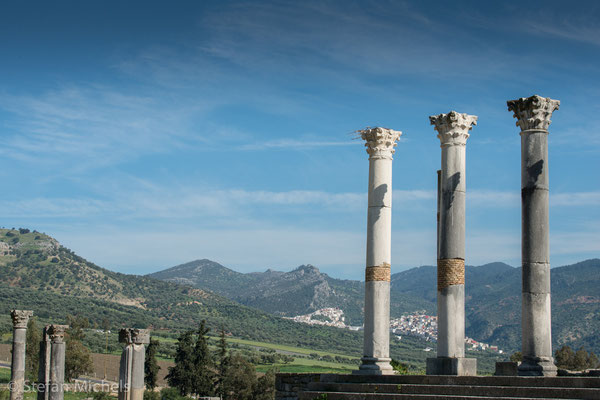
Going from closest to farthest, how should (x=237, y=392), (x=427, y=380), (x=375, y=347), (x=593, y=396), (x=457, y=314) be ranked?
(x=593, y=396)
(x=427, y=380)
(x=457, y=314)
(x=375, y=347)
(x=237, y=392)

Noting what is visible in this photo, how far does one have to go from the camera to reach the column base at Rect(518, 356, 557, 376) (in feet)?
76.2

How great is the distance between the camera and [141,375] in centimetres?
3134

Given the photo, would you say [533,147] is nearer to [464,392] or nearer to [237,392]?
[464,392]

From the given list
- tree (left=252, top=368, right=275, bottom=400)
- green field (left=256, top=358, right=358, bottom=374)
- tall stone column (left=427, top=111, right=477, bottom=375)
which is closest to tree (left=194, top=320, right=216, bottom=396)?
tree (left=252, top=368, right=275, bottom=400)

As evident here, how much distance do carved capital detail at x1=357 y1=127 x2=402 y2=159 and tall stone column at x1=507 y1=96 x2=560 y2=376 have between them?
5683 millimetres

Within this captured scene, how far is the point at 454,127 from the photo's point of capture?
26766mm

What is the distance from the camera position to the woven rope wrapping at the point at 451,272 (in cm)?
2598

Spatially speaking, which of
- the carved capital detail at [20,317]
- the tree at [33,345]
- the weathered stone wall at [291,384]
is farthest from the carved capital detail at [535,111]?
the tree at [33,345]

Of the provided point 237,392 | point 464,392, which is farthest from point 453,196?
point 237,392

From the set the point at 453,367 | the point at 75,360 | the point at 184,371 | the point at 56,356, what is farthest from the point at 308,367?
the point at 453,367

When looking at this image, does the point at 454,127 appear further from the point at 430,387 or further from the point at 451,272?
the point at 430,387

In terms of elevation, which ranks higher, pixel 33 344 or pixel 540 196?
pixel 540 196

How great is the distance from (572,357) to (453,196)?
61.1m

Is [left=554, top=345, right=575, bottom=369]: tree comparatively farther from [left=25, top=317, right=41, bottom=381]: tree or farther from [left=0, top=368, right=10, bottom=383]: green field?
[left=0, top=368, right=10, bottom=383]: green field
